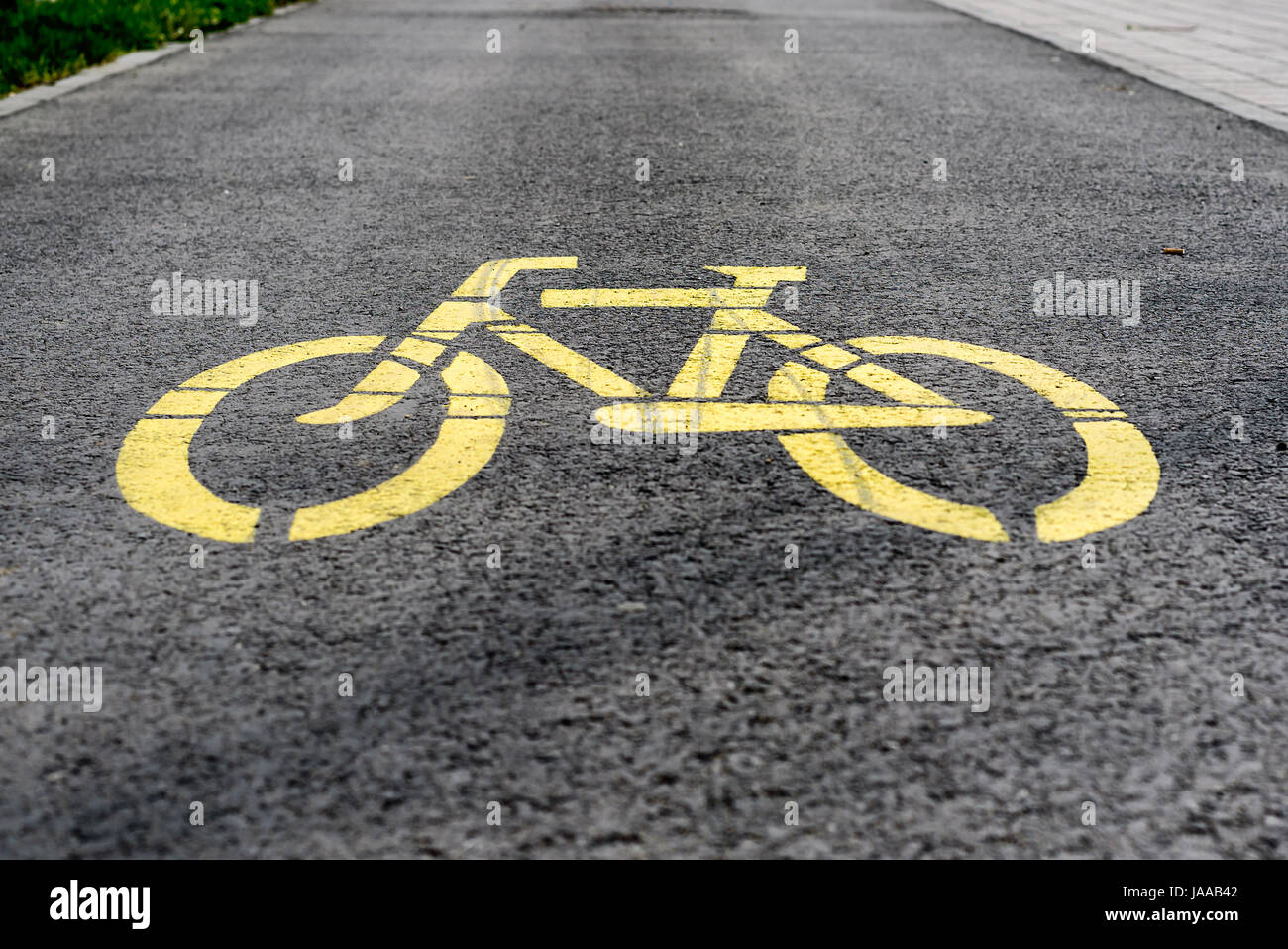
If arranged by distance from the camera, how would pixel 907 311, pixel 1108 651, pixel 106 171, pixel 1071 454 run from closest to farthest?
pixel 1108 651 → pixel 1071 454 → pixel 907 311 → pixel 106 171

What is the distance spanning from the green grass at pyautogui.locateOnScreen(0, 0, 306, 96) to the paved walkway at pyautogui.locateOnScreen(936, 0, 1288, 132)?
9486 millimetres

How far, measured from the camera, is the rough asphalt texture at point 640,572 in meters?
2.24

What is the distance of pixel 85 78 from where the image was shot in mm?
10875

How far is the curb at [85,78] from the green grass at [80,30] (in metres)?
0.10

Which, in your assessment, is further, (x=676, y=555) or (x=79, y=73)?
(x=79, y=73)

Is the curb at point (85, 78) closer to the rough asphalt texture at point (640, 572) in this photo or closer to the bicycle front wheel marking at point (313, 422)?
the rough asphalt texture at point (640, 572)

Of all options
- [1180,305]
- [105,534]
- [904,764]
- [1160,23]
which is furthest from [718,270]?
[1160,23]

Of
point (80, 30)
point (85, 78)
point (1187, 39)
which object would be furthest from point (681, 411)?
point (1187, 39)

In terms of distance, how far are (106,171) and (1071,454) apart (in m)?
6.10

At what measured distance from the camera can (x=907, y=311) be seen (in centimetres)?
496

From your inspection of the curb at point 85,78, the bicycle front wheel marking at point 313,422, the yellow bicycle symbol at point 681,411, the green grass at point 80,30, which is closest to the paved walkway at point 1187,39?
the yellow bicycle symbol at point 681,411

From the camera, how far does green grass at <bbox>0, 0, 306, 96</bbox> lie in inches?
425
